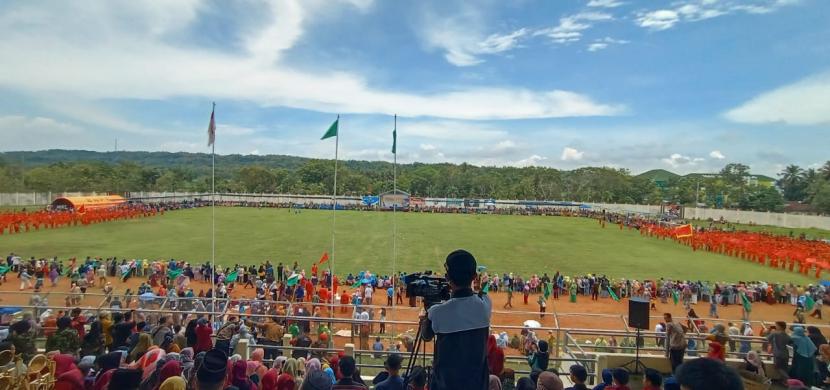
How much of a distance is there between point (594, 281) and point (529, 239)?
19.5m

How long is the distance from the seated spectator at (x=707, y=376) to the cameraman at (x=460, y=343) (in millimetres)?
1079

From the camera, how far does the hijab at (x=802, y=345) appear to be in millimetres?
7770

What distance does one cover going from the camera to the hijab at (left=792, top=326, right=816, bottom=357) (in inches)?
306

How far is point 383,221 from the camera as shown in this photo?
58.6 m

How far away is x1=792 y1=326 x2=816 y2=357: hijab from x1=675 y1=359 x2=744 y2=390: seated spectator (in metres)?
7.54

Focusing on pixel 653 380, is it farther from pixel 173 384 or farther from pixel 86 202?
pixel 86 202

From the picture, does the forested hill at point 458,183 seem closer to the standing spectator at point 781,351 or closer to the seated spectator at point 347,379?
the standing spectator at point 781,351

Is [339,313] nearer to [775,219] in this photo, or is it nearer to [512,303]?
[512,303]

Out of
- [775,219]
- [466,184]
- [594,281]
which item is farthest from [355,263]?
[466,184]

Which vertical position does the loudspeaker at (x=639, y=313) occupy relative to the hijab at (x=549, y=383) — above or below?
below

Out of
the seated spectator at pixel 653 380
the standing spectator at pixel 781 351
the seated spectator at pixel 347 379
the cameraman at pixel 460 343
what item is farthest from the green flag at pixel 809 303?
the cameraman at pixel 460 343

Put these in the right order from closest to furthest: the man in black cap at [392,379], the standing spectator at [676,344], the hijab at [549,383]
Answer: the man in black cap at [392,379]
the hijab at [549,383]
the standing spectator at [676,344]

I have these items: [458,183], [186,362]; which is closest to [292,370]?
[186,362]

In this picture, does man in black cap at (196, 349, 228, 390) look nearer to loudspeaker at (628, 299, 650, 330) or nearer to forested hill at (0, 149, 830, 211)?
loudspeaker at (628, 299, 650, 330)
